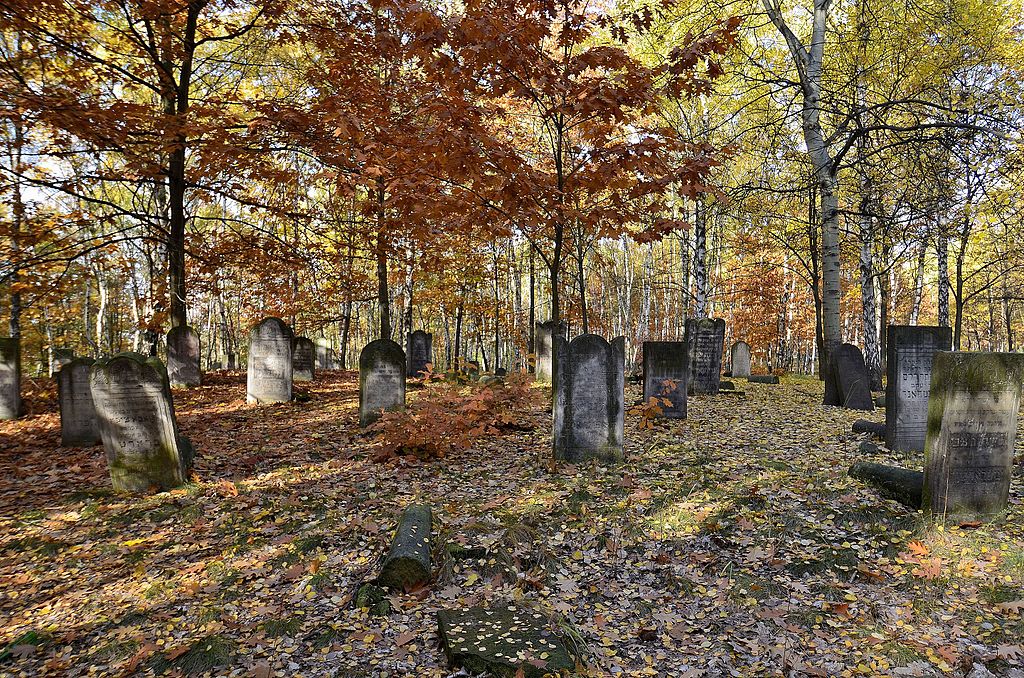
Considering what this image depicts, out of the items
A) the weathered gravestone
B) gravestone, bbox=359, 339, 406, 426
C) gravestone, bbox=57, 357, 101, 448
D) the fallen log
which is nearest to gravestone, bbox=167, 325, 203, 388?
gravestone, bbox=57, 357, 101, 448

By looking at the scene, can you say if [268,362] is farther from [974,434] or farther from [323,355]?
[323,355]

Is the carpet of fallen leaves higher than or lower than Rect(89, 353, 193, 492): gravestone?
Result: lower

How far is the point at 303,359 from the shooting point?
50.6ft

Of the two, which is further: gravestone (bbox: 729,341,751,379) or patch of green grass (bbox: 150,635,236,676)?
gravestone (bbox: 729,341,751,379)

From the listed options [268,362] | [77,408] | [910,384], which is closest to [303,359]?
[268,362]

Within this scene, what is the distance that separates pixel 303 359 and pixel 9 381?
6.75m

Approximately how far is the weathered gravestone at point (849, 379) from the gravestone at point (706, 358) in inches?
104

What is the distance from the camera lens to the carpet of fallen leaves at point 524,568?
335 centimetres

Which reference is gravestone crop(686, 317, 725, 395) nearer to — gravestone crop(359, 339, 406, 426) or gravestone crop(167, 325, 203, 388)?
gravestone crop(359, 339, 406, 426)

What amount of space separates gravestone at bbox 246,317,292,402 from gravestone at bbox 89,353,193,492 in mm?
5230

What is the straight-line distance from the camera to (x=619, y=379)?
278 inches

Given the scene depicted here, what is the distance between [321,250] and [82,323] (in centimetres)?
2626

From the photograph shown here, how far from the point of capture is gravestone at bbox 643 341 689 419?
9.40m

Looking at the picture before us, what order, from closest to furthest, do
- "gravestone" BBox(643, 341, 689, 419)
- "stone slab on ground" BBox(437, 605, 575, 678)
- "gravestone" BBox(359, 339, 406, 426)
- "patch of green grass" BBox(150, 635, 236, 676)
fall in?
"stone slab on ground" BBox(437, 605, 575, 678)
"patch of green grass" BBox(150, 635, 236, 676)
"gravestone" BBox(359, 339, 406, 426)
"gravestone" BBox(643, 341, 689, 419)
